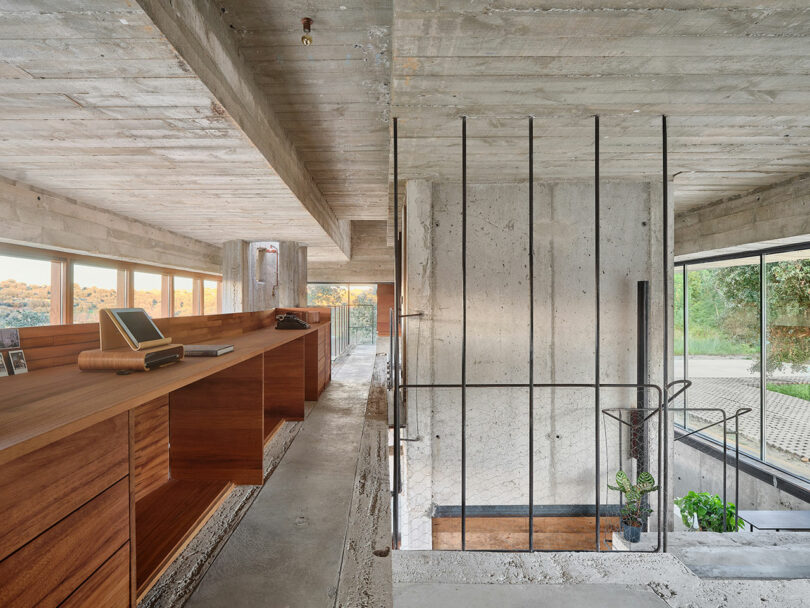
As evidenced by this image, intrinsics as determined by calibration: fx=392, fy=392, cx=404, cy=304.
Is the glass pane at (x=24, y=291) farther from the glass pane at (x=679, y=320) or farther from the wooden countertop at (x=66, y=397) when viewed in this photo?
the glass pane at (x=679, y=320)

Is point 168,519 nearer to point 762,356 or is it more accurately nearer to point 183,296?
point 183,296

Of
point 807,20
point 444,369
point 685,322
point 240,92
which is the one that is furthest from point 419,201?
point 685,322

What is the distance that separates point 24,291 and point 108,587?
411 centimetres

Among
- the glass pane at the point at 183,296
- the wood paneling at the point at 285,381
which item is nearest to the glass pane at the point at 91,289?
the glass pane at the point at 183,296

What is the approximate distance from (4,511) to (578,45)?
2.25 meters

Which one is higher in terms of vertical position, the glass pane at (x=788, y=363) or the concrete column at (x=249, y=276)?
the concrete column at (x=249, y=276)

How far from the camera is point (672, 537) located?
3.14m

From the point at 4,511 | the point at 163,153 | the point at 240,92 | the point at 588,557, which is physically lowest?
the point at 588,557

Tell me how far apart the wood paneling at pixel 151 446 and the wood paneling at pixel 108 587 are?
758 millimetres

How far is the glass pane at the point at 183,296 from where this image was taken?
21.2ft

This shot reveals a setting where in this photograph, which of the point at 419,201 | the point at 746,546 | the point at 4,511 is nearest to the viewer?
the point at 4,511

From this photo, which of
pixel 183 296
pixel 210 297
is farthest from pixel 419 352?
pixel 210 297

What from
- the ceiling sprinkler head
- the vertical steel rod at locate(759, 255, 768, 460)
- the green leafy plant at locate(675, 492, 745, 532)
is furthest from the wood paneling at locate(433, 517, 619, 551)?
the ceiling sprinkler head

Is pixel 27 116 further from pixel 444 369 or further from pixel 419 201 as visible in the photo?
pixel 444 369
